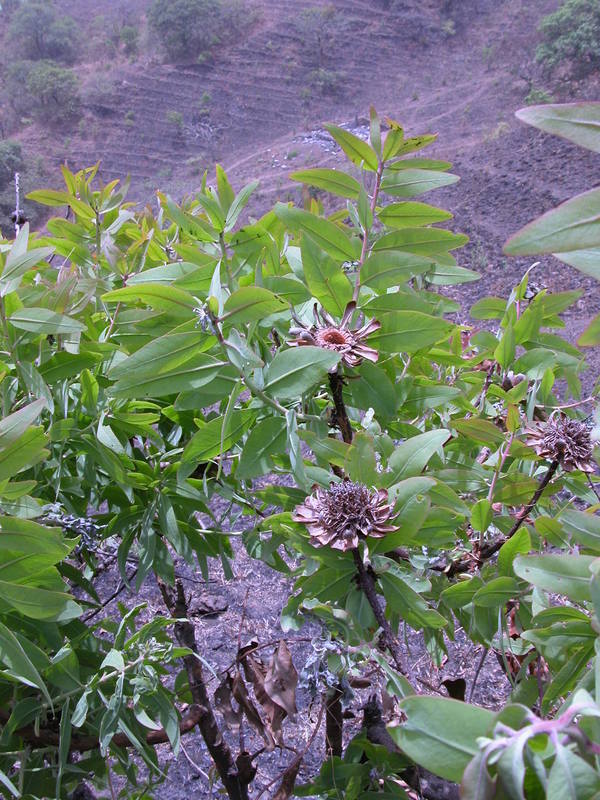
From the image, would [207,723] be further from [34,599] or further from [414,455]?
[414,455]

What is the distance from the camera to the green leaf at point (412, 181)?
26.0 inches

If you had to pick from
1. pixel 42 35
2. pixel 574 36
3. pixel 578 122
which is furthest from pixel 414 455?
pixel 42 35

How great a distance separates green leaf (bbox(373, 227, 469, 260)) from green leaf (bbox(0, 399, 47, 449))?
1.11 feet

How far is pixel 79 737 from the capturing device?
30.2 inches

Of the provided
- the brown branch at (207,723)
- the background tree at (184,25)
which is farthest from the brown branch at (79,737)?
the background tree at (184,25)

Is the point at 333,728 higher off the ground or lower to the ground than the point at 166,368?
lower

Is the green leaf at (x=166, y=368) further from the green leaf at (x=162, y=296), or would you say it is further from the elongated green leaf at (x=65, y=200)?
the elongated green leaf at (x=65, y=200)

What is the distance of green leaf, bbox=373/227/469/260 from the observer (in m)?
0.60

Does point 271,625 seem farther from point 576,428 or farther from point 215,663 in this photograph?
point 576,428

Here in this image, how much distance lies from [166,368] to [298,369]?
0.35ft

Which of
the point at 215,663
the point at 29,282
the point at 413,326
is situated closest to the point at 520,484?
the point at 413,326

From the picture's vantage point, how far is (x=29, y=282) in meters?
0.82

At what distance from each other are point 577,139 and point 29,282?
27.5 inches

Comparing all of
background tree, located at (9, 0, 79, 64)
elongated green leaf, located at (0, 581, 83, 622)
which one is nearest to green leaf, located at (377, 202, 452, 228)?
elongated green leaf, located at (0, 581, 83, 622)
